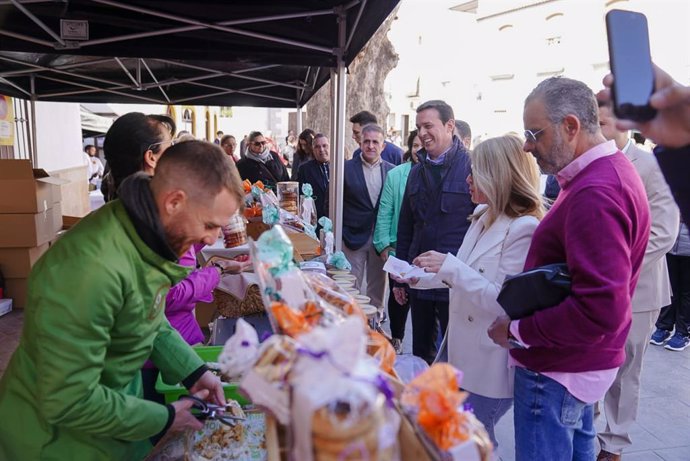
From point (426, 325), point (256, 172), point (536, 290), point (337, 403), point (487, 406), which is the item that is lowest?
point (426, 325)

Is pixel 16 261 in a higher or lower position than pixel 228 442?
lower

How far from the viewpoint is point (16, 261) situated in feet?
16.4

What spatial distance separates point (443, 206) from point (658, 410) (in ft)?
7.13

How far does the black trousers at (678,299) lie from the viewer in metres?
4.67

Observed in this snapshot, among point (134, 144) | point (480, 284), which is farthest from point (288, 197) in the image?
point (480, 284)

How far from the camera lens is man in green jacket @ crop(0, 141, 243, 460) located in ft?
3.40

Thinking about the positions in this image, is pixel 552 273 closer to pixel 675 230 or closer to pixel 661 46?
pixel 675 230

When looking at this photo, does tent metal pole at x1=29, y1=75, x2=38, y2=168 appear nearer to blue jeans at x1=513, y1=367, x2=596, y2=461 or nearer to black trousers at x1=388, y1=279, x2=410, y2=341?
black trousers at x1=388, y1=279, x2=410, y2=341

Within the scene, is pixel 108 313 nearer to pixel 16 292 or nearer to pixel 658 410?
pixel 658 410

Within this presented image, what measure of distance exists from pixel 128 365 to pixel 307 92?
551 cm

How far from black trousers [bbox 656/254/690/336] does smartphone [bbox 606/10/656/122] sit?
4.60 meters

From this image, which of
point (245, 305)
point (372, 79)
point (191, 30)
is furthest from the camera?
point (372, 79)

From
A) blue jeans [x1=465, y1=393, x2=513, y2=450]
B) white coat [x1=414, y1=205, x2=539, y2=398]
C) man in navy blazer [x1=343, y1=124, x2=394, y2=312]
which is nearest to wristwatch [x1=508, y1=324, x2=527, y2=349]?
white coat [x1=414, y1=205, x2=539, y2=398]

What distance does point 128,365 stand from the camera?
127 cm
